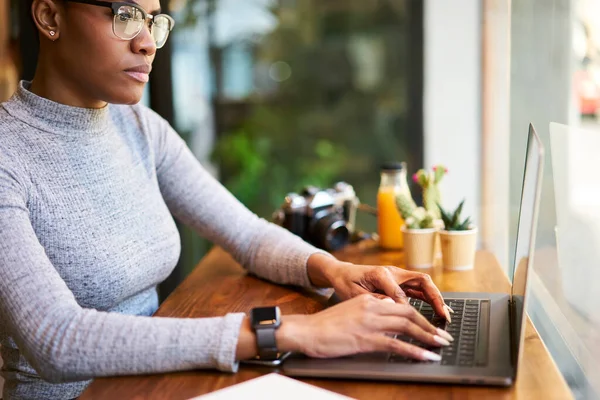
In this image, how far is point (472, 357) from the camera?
3.29 feet

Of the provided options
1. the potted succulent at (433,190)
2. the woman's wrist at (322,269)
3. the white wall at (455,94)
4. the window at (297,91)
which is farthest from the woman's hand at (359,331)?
the window at (297,91)

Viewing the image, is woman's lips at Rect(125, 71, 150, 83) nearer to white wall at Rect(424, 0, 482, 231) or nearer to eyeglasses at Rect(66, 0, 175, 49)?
eyeglasses at Rect(66, 0, 175, 49)

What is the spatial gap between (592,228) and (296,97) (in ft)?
6.04

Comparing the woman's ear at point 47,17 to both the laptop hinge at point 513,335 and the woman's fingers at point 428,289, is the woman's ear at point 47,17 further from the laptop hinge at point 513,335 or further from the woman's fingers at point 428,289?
the laptop hinge at point 513,335

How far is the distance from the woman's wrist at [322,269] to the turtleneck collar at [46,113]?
0.52m

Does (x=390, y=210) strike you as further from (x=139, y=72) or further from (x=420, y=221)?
(x=139, y=72)

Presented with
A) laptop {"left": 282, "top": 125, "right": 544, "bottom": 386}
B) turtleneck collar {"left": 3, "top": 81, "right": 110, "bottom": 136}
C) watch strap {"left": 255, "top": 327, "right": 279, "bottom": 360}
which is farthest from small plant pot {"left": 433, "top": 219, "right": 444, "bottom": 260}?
turtleneck collar {"left": 3, "top": 81, "right": 110, "bottom": 136}

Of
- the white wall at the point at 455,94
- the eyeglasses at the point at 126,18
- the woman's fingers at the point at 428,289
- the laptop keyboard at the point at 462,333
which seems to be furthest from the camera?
the white wall at the point at 455,94

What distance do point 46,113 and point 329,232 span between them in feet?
2.49

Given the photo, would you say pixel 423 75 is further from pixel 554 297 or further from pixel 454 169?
pixel 554 297

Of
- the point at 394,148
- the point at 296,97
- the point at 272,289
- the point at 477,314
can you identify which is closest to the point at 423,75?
the point at 394,148

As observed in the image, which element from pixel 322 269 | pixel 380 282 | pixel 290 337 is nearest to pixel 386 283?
pixel 380 282

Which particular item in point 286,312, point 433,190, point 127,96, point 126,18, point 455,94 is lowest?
point 286,312

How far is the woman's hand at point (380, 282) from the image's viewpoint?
47.6 inches
